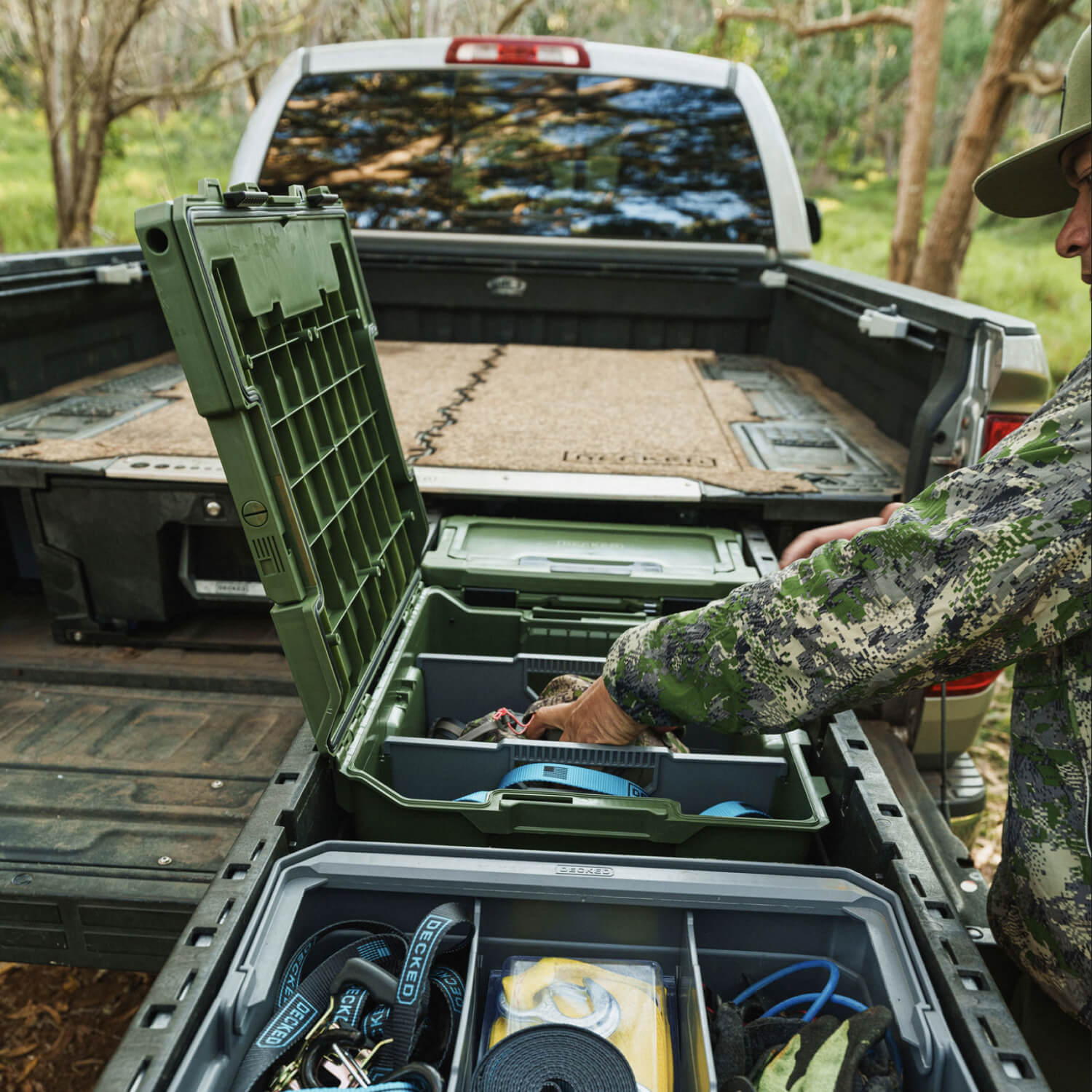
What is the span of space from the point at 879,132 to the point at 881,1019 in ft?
105

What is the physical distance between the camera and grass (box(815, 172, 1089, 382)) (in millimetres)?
14289

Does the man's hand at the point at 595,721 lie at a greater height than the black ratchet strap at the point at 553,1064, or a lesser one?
greater

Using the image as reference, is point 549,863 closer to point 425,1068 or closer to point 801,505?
point 425,1068

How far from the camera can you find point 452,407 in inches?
128

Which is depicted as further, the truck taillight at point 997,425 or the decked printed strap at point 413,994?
the truck taillight at point 997,425

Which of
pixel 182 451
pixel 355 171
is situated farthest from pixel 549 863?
pixel 355 171

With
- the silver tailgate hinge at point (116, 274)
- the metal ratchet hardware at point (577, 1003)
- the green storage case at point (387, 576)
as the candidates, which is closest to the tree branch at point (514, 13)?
the silver tailgate hinge at point (116, 274)

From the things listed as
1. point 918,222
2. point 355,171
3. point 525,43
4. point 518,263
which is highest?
point 525,43

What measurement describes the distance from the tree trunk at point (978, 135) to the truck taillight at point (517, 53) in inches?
192

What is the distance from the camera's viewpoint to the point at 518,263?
13.8 ft

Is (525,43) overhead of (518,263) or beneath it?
overhead

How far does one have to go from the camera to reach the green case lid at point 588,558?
2266 millimetres

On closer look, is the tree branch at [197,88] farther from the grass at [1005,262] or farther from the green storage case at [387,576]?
the green storage case at [387,576]

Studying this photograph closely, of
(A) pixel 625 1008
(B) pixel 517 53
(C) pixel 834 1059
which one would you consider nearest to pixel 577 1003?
(A) pixel 625 1008
